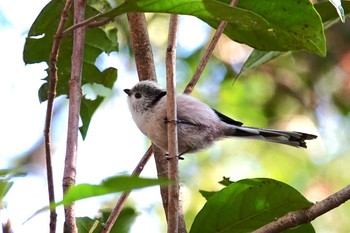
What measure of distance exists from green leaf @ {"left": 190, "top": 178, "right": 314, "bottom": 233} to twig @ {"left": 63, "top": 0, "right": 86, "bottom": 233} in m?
0.39

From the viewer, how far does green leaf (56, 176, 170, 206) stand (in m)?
1.05

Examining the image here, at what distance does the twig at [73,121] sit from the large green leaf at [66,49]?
0.38 meters

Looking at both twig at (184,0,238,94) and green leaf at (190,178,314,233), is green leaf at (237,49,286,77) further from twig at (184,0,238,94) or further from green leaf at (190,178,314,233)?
green leaf at (190,178,314,233)

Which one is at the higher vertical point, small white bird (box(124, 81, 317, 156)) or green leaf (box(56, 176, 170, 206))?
small white bird (box(124, 81, 317, 156))

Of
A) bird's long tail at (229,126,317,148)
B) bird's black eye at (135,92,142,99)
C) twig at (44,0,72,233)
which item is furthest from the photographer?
bird's black eye at (135,92,142,99)

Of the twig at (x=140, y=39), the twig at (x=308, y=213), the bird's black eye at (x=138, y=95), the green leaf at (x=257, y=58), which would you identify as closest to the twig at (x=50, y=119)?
the twig at (x=308, y=213)

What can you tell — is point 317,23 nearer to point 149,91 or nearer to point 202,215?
point 202,215

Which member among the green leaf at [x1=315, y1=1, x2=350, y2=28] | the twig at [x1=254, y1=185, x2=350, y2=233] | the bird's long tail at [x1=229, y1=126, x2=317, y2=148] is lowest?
the twig at [x1=254, y1=185, x2=350, y2=233]

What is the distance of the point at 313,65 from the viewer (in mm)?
4715

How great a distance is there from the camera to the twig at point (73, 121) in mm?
1498

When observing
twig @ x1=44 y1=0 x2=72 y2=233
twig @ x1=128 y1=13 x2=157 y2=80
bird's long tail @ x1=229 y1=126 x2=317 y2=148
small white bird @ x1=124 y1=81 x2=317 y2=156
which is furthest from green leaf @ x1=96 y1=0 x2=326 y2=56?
bird's long tail @ x1=229 y1=126 x2=317 y2=148

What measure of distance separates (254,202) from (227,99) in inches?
131

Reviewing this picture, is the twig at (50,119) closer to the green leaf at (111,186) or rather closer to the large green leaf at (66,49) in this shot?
the green leaf at (111,186)

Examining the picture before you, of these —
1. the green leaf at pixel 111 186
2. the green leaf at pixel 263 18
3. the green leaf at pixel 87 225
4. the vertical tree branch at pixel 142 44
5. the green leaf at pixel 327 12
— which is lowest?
the green leaf at pixel 111 186
